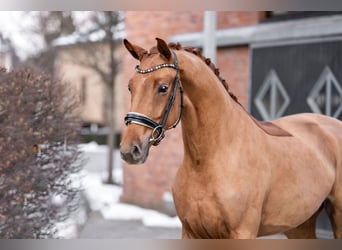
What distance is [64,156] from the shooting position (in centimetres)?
393

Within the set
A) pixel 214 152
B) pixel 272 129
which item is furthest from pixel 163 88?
pixel 272 129

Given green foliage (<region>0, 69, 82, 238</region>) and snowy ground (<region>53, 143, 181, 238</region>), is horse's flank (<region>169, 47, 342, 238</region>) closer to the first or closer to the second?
green foliage (<region>0, 69, 82, 238</region>)

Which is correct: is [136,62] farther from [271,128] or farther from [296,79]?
[271,128]

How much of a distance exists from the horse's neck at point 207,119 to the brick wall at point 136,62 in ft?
10.3

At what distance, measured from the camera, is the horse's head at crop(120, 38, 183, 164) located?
6.37ft

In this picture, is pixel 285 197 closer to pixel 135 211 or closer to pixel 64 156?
pixel 64 156

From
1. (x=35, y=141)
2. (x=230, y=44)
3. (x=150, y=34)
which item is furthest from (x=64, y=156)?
(x=150, y=34)

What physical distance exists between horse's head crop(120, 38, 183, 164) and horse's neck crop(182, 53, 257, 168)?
12cm

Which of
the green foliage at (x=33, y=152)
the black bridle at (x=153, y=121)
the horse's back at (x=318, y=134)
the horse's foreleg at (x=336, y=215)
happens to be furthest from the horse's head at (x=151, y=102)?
the green foliage at (x=33, y=152)

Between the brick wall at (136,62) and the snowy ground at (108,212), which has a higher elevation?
the brick wall at (136,62)

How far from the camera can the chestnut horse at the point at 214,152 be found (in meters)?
1.99

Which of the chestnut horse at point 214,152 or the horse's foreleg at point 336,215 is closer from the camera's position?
the chestnut horse at point 214,152

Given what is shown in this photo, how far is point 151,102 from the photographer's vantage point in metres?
1.98

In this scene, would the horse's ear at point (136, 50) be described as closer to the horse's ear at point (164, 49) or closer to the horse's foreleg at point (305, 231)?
the horse's ear at point (164, 49)
